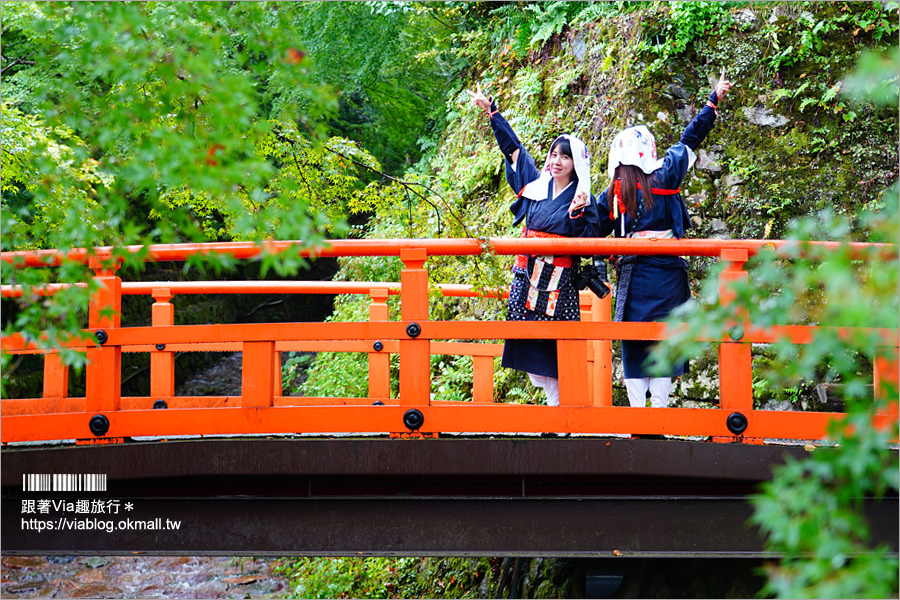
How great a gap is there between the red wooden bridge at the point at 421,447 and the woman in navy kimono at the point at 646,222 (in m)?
0.47

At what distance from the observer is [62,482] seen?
366cm

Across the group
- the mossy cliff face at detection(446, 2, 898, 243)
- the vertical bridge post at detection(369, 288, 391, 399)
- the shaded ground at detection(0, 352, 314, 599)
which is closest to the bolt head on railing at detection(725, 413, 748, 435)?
the vertical bridge post at detection(369, 288, 391, 399)

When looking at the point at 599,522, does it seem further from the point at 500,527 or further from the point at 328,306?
the point at 328,306

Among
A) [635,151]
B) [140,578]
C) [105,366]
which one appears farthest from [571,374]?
[140,578]

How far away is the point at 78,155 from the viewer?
231 cm

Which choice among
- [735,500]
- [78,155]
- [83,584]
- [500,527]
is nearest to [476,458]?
[500,527]

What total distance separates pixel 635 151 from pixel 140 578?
7.22m

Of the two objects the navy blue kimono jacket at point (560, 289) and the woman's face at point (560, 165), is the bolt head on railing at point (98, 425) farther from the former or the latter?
the woman's face at point (560, 165)

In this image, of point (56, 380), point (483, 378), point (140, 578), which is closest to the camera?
point (56, 380)

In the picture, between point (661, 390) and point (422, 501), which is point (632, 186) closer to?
point (661, 390)

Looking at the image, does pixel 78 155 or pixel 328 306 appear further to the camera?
pixel 328 306

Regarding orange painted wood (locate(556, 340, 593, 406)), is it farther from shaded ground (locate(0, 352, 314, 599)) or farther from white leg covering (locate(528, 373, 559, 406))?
shaded ground (locate(0, 352, 314, 599))

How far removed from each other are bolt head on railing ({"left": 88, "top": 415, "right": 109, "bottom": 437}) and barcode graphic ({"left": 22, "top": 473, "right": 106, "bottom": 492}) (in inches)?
7.9

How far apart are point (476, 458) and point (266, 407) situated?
38.5 inches
